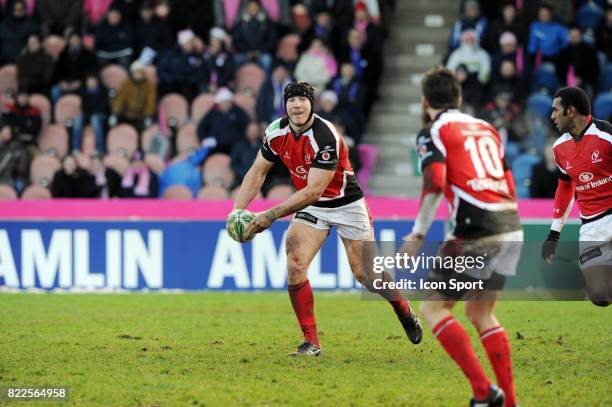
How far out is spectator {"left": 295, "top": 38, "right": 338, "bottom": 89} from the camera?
19.0m

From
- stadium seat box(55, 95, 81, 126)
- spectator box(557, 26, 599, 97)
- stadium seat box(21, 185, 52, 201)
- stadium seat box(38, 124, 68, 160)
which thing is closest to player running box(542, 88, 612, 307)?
spectator box(557, 26, 599, 97)

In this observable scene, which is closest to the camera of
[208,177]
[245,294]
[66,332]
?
[66,332]

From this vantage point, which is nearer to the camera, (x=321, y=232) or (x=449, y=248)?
(x=449, y=248)

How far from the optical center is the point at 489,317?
24.9 ft

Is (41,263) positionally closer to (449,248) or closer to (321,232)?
(321,232)

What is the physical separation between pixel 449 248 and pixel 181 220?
8.50 meters

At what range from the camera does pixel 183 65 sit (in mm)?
19406

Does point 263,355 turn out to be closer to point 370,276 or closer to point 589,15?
point 370,276

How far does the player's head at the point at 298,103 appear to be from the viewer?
9773mm

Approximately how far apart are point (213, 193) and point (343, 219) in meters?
7.49

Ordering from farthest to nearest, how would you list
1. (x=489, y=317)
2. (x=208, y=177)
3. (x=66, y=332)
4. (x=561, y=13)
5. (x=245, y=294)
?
(x=561, y=13) → (x=208, y=177) → (x=245, y=294) → (x=66, y=332) → (x=489, y=317)

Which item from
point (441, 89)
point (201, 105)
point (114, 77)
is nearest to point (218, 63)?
point (201, 105)

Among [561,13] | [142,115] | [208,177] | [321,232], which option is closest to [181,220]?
[208,177]

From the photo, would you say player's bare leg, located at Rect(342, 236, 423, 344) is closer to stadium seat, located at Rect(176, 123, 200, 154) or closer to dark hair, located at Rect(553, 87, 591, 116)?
dark hair, located at Rect(553, 87, 591, 116)
